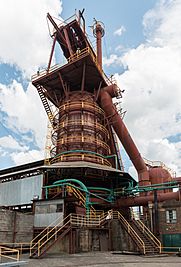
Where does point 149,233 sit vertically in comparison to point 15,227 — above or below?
below

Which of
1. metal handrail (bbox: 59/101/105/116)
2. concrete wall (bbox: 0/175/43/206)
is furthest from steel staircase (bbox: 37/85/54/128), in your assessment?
concrete wall (bbox: 0/175/43/206)

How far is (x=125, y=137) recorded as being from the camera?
33531 millimetres

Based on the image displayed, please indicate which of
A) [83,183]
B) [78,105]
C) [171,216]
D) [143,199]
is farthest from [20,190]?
[171,216]

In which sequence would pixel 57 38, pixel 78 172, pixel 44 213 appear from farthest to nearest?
pixel 57 38, pixel 78 172, pixel 44 213

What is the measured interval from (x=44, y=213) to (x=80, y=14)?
27114mm

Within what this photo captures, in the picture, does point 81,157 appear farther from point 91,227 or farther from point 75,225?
point 75,225

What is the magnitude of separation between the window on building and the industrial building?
81 millimetres

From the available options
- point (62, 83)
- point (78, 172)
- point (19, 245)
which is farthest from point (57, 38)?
point (19, 245)

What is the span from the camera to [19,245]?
65.4 ft

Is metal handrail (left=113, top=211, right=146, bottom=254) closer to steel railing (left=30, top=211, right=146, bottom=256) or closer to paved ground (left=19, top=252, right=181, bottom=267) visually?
steel railing (left=30, top=211, right=146, bottom=256)

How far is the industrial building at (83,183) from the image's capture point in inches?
801

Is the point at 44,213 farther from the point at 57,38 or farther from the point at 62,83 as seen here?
the point at 57,38

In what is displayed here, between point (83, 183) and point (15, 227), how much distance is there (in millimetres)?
9043

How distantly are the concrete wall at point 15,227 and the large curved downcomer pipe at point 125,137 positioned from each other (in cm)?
1596
